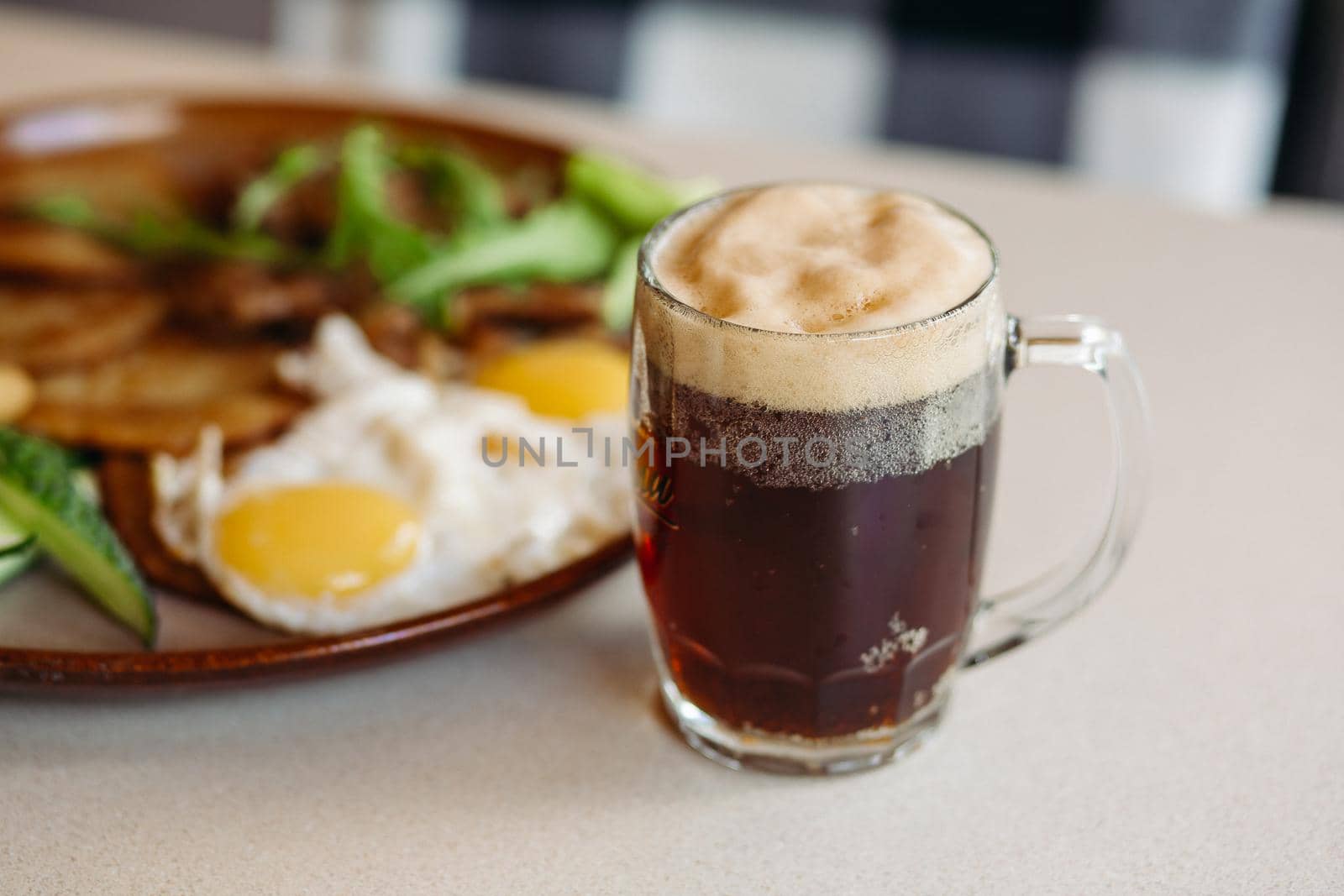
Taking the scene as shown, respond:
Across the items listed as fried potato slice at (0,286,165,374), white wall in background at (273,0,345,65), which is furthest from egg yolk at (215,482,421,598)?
white wall in background at (273,0,345,65)

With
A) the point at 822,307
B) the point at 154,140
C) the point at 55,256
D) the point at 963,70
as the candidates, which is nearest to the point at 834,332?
the point at 822,307

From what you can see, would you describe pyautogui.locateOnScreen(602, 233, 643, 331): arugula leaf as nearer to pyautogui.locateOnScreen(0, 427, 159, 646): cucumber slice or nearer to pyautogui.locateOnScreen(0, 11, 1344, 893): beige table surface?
pyautogui.locateOnScreen(0, 11, 1344, 893): beige table surface

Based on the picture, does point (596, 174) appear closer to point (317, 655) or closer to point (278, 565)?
point (278, 565)

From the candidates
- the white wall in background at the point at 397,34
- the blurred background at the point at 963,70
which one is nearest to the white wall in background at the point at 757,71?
the blurred background at the point at 963,70

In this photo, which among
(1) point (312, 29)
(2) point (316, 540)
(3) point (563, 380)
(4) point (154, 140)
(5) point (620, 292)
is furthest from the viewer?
(1) point (312, 29)

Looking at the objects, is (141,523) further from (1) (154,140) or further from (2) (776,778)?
(1) (154,140)
